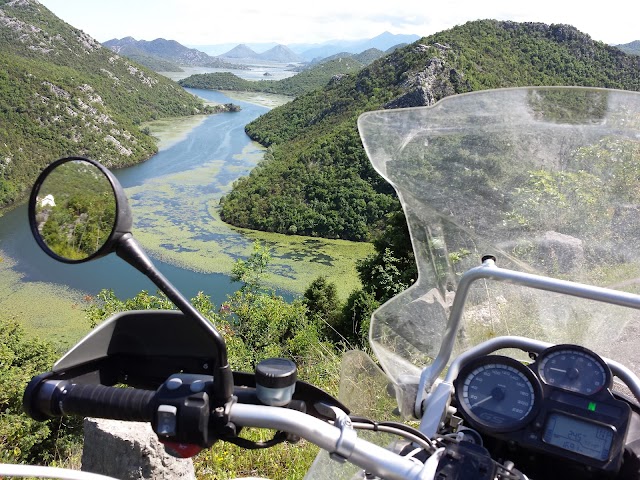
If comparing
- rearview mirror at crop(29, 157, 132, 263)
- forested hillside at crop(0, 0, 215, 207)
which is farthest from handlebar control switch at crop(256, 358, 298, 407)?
forested hillside at crop(0, 0, 215, 207)

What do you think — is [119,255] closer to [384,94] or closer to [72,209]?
[72,209]

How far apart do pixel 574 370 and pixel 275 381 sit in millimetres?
589

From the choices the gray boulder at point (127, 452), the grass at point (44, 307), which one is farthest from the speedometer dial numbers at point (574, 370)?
the grass at point (44, 307)

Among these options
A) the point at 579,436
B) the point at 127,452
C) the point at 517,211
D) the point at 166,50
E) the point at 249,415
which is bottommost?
the point at 127,452

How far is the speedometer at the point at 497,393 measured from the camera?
0.97 m

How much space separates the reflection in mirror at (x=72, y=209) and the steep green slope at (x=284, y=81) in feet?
259

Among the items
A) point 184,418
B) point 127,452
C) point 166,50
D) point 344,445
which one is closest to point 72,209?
point 184,418

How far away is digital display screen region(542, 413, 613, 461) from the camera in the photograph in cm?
90

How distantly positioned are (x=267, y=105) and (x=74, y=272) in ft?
173

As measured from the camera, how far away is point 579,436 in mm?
920

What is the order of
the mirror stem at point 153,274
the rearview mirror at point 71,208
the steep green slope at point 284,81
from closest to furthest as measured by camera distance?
the mirror stem at point 153,274 → the rearview mirror at point 71,208 → the steep green slope at point 284,81

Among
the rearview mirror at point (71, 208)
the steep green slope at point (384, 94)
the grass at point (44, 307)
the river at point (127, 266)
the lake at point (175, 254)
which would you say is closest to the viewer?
the rearview mirror at point (71, 208)

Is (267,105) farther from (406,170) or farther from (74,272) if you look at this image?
(406,170)

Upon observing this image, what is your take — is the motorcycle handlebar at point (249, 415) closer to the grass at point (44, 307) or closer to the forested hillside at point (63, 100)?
the grass at point (44, 307)
